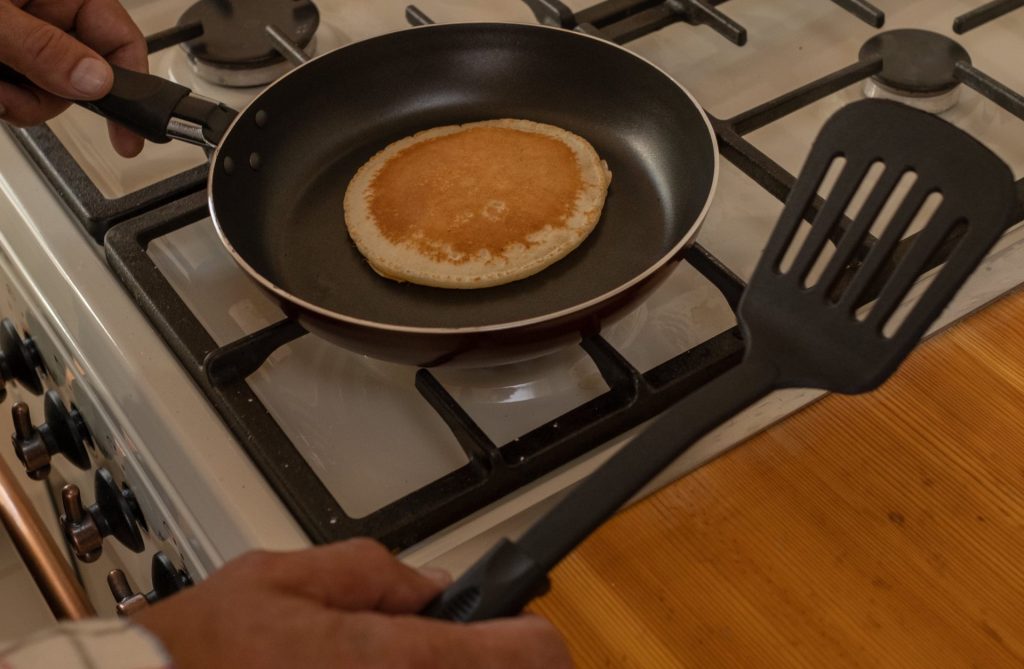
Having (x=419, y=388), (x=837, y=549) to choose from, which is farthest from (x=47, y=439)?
(x=837, y=549)

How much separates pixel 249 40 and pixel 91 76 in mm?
233

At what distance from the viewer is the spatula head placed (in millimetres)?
474

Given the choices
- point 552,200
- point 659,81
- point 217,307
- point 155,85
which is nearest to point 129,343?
point 217,307

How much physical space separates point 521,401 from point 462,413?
59 millimetres

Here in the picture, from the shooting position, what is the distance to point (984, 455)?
0.60 metres

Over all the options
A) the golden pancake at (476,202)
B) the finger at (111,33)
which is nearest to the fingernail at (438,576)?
the golden pancake at (476,202)

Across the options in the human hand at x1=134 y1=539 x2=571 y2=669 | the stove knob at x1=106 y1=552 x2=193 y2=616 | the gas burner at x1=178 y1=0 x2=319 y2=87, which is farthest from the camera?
the gas burner at x1=178 y1=0 x2=319 y2=87

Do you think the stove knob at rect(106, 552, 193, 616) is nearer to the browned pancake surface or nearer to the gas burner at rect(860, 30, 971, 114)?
the browned pancake surface

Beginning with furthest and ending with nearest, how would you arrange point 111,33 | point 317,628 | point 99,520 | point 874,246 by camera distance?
point 111,33 → point 99,520 → point 874,246 → point 317,628

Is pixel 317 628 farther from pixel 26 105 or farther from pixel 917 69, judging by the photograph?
pixel 917 69

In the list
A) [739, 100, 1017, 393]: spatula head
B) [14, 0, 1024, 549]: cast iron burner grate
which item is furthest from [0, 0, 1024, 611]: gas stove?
[739, 100, 1017, 393]: spatula head

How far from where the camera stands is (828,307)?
0.53 metres

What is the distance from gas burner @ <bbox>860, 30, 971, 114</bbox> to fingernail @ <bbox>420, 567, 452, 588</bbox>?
58 cm

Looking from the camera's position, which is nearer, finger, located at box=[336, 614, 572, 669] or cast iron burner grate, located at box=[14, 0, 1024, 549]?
finger, located at box=[336, 614, 572, 669]
